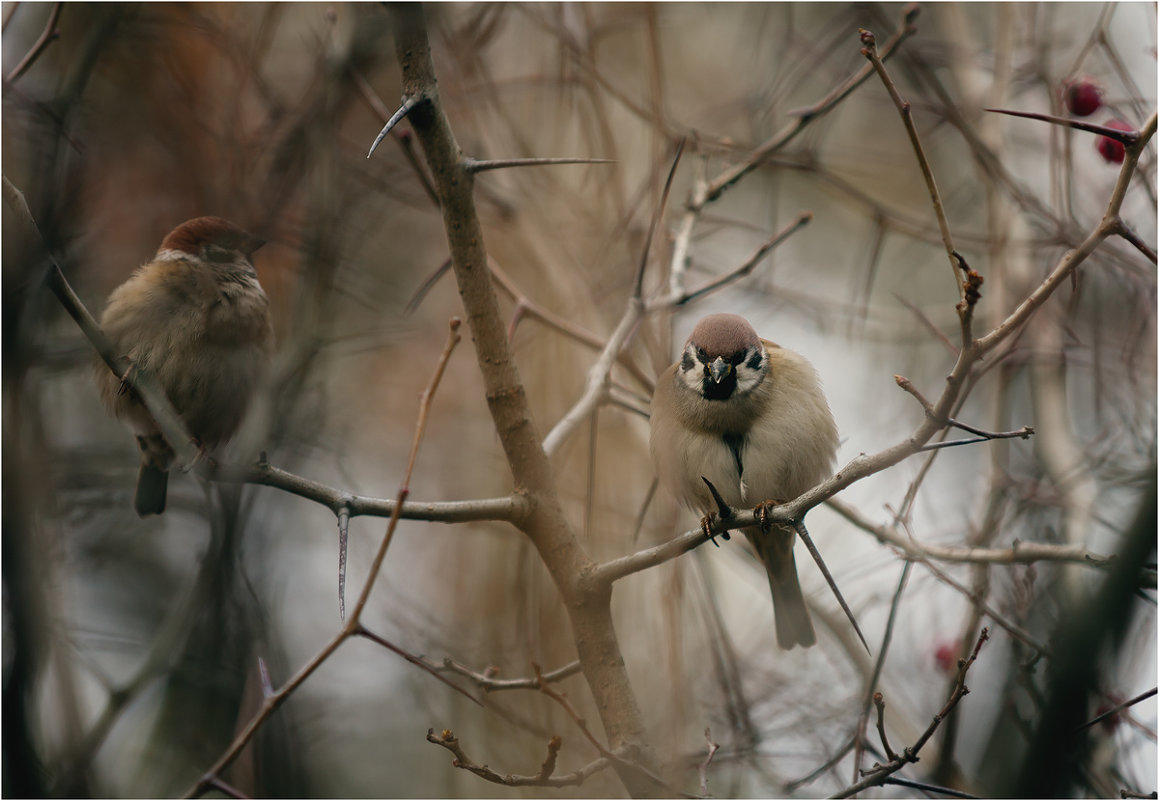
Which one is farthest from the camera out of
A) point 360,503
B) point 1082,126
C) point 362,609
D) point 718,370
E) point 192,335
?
point 192,335

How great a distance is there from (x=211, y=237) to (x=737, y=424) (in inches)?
115

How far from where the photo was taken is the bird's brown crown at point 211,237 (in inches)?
185

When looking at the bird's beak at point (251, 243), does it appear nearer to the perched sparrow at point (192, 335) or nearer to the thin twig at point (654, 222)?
the perched sparrow at point (192, 335)

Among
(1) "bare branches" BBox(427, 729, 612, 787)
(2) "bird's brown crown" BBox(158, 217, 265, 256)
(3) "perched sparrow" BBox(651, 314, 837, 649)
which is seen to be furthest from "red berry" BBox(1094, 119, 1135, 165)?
(2) "bird's brown crown" BBox(158, 217, 265, 256)

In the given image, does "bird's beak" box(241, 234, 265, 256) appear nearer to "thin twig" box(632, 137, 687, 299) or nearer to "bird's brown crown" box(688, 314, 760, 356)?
"thin twig" box(632, 137, 687, 299)

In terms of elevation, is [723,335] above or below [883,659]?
above

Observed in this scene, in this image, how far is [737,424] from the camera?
13.5ft

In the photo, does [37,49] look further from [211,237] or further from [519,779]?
[519,779]

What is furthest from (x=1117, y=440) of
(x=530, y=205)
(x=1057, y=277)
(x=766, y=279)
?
(x=530, y=205)

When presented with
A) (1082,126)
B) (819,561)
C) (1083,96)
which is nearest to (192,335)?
(819,561)

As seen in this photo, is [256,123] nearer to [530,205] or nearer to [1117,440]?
[530,205]

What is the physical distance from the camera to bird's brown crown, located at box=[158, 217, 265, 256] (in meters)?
4.70

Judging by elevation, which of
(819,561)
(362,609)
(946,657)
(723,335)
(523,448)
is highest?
(723,335)

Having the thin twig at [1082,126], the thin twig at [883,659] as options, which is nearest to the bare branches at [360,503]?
the thin twig at [883,659]
